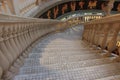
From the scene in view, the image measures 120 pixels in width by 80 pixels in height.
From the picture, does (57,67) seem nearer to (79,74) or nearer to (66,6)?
(79,74)

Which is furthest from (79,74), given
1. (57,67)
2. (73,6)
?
(73,6)

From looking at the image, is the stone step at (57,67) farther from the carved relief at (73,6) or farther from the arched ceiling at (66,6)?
the carved relief at (73,6)

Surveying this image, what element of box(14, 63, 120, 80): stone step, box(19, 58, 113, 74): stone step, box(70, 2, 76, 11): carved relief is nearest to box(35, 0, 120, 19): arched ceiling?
box(70, 2, 76, 11): carved relief

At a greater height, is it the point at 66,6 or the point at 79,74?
the point at 79,74

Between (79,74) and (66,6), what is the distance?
50.8 feet

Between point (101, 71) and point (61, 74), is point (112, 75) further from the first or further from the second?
point (61, 74)

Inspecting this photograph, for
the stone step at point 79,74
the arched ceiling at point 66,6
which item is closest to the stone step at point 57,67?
the stone step at point 79,74

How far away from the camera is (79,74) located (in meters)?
1.70

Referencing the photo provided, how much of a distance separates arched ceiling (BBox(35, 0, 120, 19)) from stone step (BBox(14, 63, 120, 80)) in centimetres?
1137

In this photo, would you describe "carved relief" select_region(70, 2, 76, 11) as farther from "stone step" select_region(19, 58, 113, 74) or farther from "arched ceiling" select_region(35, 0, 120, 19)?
"stone step" select_region(19, 58, 113, 74)

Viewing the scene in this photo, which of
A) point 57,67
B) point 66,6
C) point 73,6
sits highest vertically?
point 57,67

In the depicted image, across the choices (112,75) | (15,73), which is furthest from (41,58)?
(112,75)

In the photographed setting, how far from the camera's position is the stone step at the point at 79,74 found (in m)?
1.59

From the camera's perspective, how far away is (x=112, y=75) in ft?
5.61
